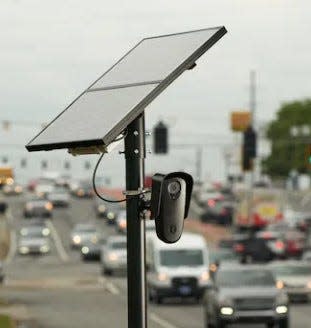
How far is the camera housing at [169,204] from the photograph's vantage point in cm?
824

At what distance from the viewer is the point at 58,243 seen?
93500 mm

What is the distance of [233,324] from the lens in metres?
34.4

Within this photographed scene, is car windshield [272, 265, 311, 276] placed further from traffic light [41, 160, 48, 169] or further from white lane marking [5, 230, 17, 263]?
traffic light [41, 160, 48, 169]

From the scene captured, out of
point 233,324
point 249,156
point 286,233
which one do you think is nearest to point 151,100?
point 233,324

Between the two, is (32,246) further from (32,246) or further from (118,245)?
(118,245)

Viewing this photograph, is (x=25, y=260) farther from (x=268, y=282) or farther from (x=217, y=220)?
(x=268, y=282)

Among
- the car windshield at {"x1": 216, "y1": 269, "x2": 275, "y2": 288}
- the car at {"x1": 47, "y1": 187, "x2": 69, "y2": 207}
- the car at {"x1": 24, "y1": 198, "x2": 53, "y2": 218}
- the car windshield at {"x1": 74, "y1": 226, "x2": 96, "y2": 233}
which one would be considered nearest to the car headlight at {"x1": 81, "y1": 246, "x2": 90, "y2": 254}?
the car windshield at {"x1": 74, "y1": 226, "x2": 96, "y2": 233}

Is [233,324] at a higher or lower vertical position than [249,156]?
lower

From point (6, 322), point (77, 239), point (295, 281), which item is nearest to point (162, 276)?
point (295, 281)

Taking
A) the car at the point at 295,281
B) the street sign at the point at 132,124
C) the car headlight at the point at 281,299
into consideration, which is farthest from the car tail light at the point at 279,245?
the street sign at the point at 132,124

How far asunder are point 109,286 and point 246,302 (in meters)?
23.6

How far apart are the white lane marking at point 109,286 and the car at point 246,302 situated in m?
19.0

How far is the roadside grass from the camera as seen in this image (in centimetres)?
3576

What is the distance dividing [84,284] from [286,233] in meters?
20.2
